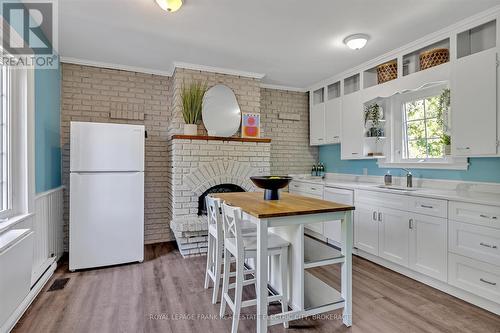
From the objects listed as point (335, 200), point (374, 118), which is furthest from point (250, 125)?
point (374, 118)

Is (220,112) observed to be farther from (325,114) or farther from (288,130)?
(325,114)

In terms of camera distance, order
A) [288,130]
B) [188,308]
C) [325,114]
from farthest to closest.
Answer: [288,130] → [325,114] → [188,308]

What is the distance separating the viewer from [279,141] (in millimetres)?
4957

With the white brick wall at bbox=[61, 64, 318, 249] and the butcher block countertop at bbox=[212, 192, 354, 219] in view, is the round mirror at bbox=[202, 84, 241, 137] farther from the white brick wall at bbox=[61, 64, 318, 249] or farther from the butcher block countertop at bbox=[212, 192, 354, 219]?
the butcher block countertop at bbox=[212, 192, 354, 219]

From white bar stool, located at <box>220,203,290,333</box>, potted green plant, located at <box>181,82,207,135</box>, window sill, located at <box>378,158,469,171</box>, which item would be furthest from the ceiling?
white bar stool, located at <box>220,203,290,333</box>

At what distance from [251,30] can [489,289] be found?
321cm

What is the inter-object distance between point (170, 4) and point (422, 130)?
3.23 m

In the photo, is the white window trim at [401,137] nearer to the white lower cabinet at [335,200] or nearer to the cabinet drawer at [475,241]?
the white lower cabinet at [335,200]

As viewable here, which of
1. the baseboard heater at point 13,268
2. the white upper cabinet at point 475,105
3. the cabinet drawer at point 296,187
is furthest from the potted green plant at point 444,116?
the baseboard heater at point 13,268

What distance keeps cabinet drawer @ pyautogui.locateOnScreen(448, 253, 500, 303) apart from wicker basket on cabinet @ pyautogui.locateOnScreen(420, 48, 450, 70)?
6.62 feet

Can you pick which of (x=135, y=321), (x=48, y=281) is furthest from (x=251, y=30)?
(x=48, y=281)

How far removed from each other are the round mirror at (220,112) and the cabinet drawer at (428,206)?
250 centimetres

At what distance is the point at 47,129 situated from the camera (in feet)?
9.82

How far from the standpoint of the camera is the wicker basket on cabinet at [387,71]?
345 centimetres
